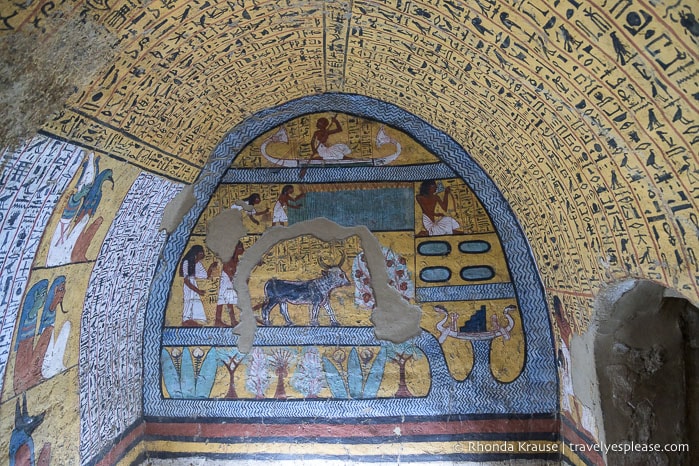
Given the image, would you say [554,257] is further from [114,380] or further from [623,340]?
[114,380]

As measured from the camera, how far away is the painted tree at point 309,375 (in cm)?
480

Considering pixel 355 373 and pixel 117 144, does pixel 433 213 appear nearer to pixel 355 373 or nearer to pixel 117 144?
pixel 355 373

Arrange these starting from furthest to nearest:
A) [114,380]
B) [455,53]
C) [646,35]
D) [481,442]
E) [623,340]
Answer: [481,442] → [114,380] → [623,340] → [455,53] → [646,35]

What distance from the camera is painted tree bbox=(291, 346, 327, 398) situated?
189 inches

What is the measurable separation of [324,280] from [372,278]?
0.42m

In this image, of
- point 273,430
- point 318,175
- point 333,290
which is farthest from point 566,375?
point 318,175

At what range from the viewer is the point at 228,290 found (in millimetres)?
4801

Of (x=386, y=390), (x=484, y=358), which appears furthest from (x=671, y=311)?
(x=386, y=390)

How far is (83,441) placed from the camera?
Result: 154 inches

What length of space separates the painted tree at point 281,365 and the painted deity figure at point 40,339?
1.72 metres

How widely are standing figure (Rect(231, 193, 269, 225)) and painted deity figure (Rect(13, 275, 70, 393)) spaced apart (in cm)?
165

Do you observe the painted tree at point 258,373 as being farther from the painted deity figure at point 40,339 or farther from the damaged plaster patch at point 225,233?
the painted deity figure at point 40,339

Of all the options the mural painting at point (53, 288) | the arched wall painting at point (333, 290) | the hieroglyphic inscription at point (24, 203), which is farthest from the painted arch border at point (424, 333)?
the hieroglyphic inscription at point (24, 203)

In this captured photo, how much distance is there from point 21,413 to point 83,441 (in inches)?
29.5
